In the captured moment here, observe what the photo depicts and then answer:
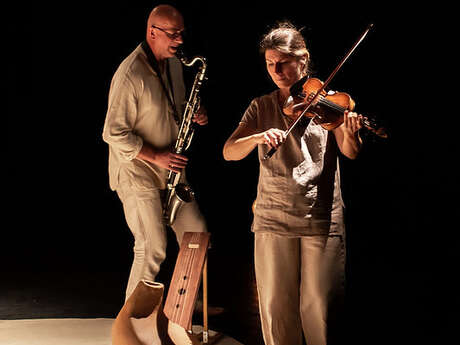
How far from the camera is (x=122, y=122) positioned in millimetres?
3012

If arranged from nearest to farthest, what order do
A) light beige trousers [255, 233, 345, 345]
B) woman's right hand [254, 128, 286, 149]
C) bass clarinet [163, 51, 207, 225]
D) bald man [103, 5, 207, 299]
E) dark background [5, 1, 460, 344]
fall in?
woman's right hand [254, 128, 286, 149], light beige trousers [255, 233, 345, 345], bald man [103, 5, 207, 299], bass clarinet [163, 51, 207, 225], dark background [5, 1, 460, 344]

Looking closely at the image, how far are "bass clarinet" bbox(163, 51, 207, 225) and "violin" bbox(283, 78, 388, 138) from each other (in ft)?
2.65

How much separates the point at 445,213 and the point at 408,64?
1.32 m

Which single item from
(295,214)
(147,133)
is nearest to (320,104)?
(295,214)

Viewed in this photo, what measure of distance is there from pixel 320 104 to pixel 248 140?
284mm

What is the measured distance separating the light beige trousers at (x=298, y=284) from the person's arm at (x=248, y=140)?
0.32 meters

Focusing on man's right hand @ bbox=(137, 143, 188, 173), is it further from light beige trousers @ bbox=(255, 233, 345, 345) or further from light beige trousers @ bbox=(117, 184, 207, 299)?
light beige trousers @ bbox=(255, 233, 345, 345)

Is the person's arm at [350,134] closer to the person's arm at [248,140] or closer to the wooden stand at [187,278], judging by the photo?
the person's arm at [248,140]

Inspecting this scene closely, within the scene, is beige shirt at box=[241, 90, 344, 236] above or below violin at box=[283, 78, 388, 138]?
below

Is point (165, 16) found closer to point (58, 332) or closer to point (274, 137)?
point (274, 137)

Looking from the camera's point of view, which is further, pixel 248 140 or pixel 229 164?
pixel 229 164

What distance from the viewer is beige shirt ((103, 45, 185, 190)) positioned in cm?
300

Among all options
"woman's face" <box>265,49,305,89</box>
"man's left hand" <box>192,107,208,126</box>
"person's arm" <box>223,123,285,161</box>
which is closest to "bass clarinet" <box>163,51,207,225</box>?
"man's left hand" <box>192,107,208,126</box>

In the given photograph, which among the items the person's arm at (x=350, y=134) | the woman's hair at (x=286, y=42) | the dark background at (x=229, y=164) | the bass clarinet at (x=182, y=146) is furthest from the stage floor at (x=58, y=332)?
the woman's hair at (x=286, y=42)
